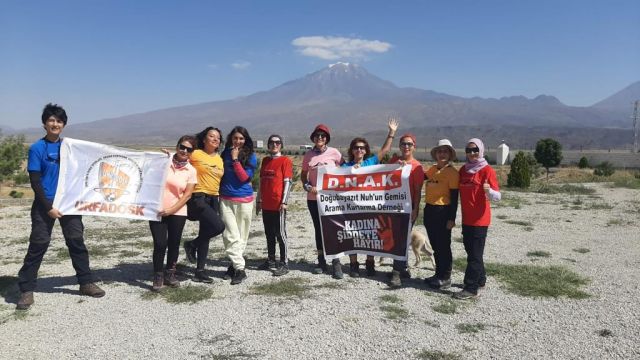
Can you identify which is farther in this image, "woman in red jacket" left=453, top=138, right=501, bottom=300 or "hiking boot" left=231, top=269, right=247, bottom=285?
"hiking boot" left=231, top=269, right=247, bottom=285

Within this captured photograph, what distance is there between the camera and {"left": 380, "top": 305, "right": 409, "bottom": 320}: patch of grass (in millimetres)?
5441

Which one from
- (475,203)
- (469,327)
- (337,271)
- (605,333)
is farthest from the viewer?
(337,271)

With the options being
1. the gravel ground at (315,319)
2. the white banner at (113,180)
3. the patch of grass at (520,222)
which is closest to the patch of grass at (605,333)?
the gravel ground at (315,319)

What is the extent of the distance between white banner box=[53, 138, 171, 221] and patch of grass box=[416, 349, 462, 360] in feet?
12.5

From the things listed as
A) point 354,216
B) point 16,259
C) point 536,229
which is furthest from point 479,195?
point 16,259

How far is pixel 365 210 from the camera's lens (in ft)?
22.7

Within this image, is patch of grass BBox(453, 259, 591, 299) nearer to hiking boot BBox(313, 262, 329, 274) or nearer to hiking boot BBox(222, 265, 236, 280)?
hiking boot BBox(313, 262, 329, 274)

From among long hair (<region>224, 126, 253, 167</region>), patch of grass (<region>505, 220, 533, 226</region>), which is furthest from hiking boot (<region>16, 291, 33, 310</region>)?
patch of grass (<region>505, 220, 533, 226</region>)

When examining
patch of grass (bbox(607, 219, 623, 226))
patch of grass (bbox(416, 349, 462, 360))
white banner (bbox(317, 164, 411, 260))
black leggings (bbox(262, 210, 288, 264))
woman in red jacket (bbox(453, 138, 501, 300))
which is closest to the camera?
patch of grass (bbox(416, 349, 462, 360))

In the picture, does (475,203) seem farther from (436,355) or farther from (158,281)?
(158,281)

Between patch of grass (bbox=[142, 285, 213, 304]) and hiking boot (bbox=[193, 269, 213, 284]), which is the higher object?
hiking boot (bbox=[193, 269, 213, 284])

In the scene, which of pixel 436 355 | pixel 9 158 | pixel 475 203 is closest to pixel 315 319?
pixel 436 355

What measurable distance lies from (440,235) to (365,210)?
1170mm

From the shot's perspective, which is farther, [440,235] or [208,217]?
[208,217]
